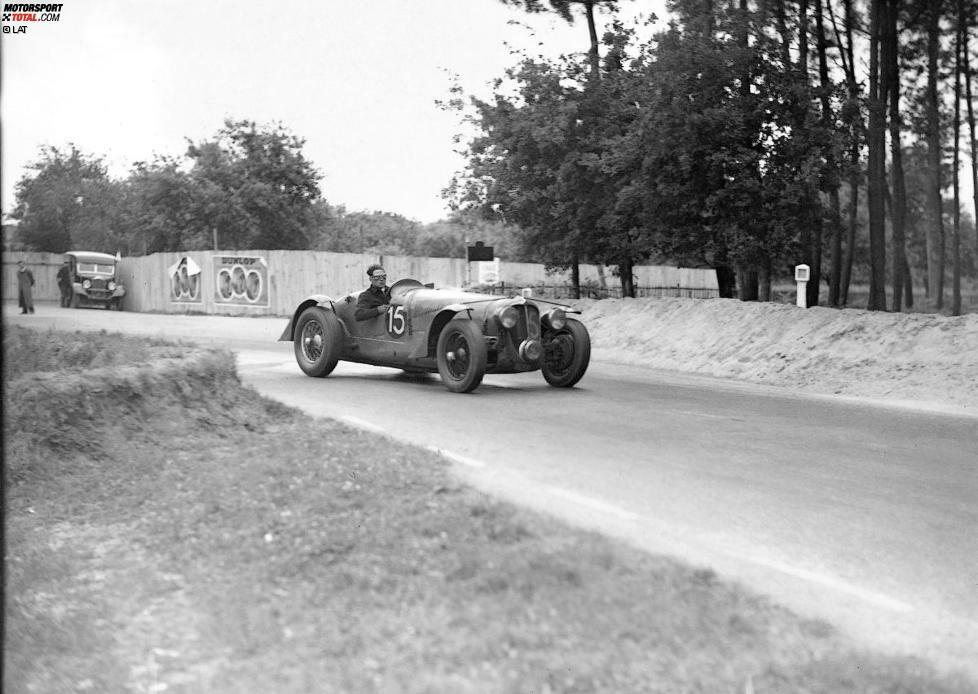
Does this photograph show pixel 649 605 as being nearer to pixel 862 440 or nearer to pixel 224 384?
pixel 224 384

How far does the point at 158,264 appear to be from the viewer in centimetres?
3759

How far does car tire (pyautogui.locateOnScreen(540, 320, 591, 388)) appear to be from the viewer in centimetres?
1209

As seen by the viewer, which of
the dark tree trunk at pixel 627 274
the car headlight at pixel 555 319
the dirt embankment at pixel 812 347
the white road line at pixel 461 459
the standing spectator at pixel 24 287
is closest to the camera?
the white road line at pixel 461 459

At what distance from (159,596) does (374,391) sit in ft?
22.9

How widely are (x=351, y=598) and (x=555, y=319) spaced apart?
27.2 ft

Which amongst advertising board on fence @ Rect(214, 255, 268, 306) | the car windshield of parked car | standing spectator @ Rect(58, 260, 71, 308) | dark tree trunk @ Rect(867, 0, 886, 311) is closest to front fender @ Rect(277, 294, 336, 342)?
dark tree trunk @ Rect(867, 0, 886, 311)

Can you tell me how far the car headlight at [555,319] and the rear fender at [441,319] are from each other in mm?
1051

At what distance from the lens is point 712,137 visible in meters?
19.2

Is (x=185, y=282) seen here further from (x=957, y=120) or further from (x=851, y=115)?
(x=957, y=120)

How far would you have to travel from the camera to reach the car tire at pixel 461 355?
11.1 m

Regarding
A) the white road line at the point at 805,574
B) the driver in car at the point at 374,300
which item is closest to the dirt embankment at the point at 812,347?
the driver in car at the point at 374,300

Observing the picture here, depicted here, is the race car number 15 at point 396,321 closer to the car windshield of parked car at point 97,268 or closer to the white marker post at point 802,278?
the white marker post at point 802,278

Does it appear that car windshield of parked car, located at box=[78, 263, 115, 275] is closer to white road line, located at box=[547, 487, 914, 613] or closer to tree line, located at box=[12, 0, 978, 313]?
tree line, located at box=[12, 0, 978, 313]

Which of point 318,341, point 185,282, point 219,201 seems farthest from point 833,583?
point 219,201
